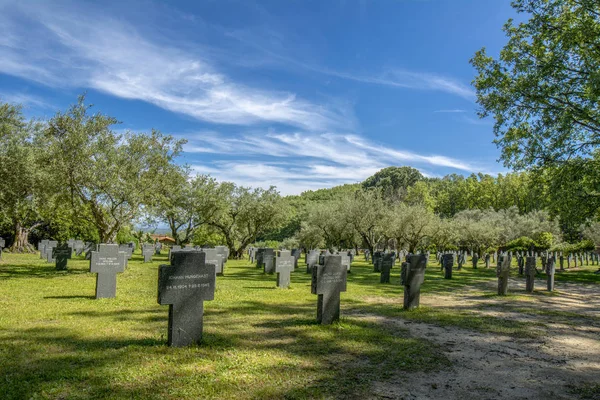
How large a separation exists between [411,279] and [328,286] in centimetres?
306

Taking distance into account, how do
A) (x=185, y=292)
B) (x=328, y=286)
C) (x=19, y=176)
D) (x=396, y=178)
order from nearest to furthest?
(x=185, y=292) → (x=328, y=286) → (x=19, y=176) → (x=396, y=178)

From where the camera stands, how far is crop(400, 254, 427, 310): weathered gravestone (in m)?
9.33

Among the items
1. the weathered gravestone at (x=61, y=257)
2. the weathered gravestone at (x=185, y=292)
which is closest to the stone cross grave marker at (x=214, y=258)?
the weathered gravestone at (x=61, y=257)

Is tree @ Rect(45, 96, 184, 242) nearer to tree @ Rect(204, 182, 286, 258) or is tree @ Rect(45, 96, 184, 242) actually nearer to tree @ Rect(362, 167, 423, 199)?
tree @ Rect(204, 182, 286, 258)

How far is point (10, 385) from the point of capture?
3941 millimetres

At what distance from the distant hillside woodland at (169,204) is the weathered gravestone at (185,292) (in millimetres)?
10192

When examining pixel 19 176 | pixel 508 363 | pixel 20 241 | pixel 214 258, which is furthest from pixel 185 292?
pixel 20 241

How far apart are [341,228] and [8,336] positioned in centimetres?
3564

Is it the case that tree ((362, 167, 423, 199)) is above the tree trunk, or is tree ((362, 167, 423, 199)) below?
above

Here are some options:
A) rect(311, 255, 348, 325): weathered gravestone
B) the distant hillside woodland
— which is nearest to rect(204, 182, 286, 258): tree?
the distant hillside woodland

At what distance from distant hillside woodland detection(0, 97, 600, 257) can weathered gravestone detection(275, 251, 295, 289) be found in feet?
21.1

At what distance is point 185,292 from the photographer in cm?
571

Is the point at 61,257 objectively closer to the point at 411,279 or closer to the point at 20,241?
the point at 411,279

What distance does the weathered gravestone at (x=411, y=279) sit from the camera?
30.6 feet
